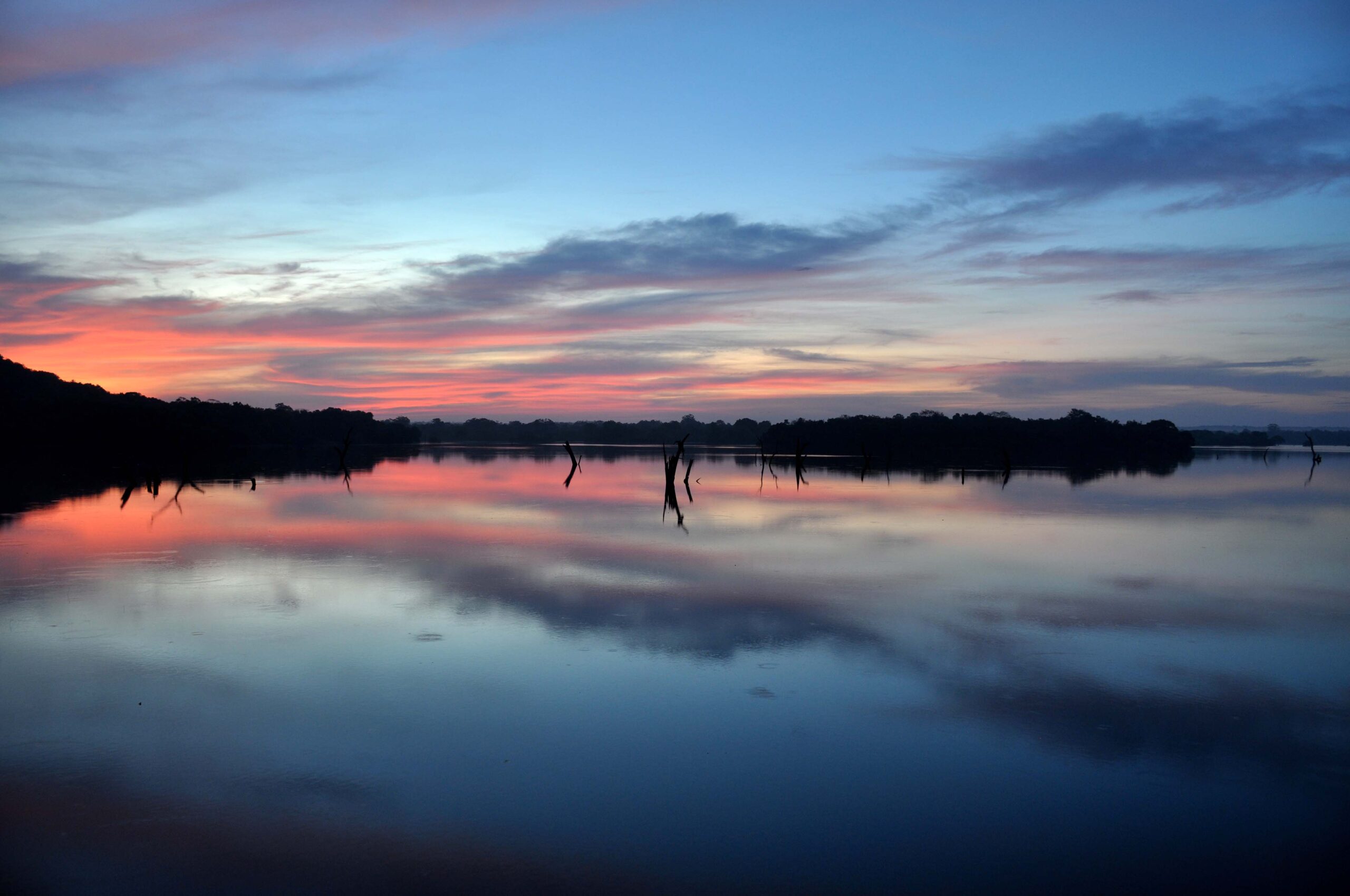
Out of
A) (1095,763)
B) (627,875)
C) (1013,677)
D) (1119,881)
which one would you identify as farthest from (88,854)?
(1013,677)

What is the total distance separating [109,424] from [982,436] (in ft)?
Answer: 207

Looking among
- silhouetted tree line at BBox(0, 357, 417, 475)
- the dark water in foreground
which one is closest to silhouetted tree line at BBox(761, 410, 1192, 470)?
silhouetted tree line at BBox(0, 357, 417, 475)

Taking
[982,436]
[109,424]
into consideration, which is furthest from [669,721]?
[982,436]

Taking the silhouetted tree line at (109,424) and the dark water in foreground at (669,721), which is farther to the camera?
the silhouetted tree line at (109,424)

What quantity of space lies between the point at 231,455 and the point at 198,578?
4755 cm

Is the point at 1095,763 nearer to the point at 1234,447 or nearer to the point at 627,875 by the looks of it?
the point at 627,875

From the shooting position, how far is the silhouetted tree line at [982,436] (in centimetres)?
6756

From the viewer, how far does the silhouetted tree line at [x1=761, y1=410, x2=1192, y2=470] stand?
67.6 m

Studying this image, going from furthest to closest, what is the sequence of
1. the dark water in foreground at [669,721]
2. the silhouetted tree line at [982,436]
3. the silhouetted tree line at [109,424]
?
the silhouetted tree line at [982,436]
the silhouetted tree line at [109,424]
the dark water in foreground at [669,721]

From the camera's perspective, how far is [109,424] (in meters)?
51.0

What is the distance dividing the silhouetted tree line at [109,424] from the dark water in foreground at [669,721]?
32.0 meters

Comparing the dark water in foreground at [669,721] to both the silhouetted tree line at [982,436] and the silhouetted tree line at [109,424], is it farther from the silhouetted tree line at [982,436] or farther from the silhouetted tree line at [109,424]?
the silhouetted tree line at [982,436]

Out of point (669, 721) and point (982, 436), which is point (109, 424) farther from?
point (982, 436)

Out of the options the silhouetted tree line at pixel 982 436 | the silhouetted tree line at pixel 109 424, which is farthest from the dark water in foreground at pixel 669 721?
the silhouetted tree line at pixel 982 436
